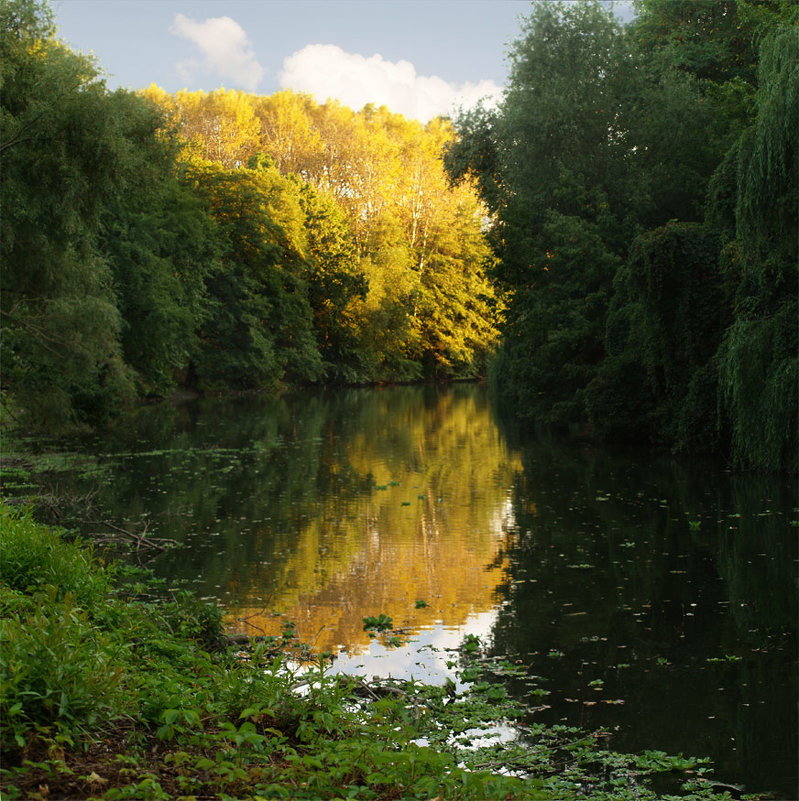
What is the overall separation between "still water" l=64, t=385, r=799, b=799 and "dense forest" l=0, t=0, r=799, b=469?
229 cm

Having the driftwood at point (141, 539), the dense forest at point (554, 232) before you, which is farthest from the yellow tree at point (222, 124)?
the driftwood at point (141, 539)

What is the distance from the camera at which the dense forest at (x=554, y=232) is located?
54.6ft

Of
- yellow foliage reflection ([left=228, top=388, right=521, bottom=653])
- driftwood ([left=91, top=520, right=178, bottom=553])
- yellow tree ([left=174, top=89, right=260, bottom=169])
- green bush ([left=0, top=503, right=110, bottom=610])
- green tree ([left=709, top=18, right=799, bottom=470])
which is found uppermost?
yellow tree ([left=174, top=89, right=260, bottom=169])

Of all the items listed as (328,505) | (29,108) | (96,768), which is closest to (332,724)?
(96,768)

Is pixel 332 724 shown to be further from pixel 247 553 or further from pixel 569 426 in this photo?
pixel 569 426

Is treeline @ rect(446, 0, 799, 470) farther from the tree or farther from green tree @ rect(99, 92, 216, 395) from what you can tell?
green tree @ rect(99, 92, 216, 395)

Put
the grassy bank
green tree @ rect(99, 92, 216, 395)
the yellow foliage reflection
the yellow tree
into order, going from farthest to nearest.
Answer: the yellow tree
green tree @ rect(99, 92, 216, 395)
the yellow foliage reflection
the grassy bank

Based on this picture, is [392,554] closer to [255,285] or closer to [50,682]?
[50,682]

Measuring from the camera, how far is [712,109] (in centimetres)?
2644

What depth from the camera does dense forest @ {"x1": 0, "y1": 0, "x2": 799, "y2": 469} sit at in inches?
655

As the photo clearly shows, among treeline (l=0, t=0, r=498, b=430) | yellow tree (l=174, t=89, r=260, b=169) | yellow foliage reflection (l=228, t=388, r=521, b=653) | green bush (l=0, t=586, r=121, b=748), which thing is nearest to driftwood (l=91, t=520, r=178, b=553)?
yellow foliage reflection (l=228, t=388, r=521, b=653)

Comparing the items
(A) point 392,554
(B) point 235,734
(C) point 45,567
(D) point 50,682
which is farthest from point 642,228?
(D) point 50,682

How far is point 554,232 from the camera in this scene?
25.7 meters

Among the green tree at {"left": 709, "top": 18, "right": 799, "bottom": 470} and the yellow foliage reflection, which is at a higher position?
the green tree at {"left": 709, "top": 18, "right": 799, "bottom": 470}
